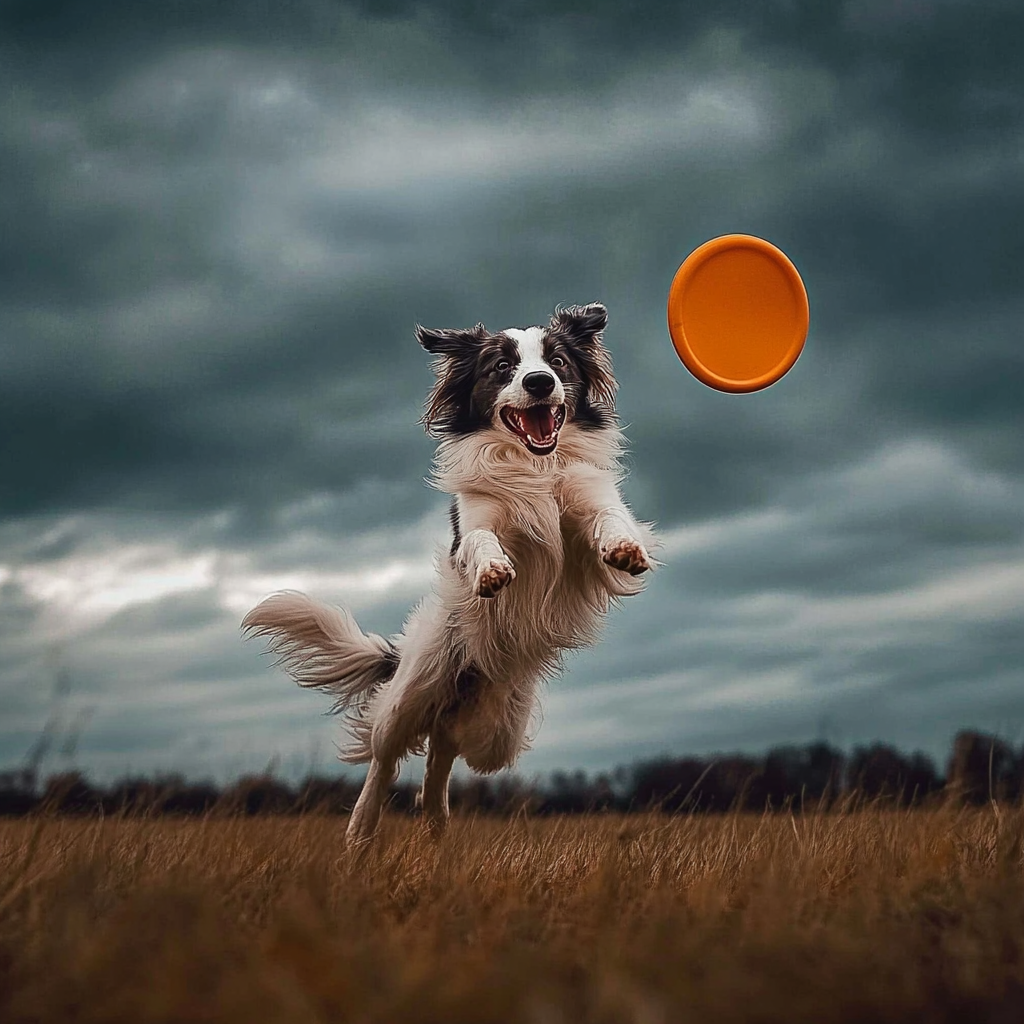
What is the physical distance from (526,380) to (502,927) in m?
3.91

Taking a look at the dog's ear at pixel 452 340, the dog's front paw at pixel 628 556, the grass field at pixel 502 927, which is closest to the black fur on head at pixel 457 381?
the dog's ear at pixel 452 340

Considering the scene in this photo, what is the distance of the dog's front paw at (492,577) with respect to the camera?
580 centimetres

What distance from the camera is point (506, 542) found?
7.04 m

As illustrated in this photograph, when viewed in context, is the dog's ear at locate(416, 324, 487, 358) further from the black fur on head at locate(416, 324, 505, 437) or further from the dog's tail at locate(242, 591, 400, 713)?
the dog's tail at locate(242, 591, 400, 713)

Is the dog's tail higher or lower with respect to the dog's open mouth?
lower

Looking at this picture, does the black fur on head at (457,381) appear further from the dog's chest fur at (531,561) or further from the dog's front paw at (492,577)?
the dog's front paw at (492,577)

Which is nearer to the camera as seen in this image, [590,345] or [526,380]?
[526,380]

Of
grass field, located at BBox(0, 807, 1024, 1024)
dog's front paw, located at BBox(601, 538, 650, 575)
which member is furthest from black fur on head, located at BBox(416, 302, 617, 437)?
grass field, located at BBox(0, 807, 1024, 1024)

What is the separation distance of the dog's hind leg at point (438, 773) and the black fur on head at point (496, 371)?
217 centimetres

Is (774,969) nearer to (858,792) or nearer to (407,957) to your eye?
(407,957)

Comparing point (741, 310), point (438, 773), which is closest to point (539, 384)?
point (741, 310)

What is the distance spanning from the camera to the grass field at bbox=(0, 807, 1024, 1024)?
8.13 feet

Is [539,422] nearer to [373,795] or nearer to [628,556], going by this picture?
[628,556]

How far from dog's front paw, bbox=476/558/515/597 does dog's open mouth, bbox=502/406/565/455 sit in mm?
1344
